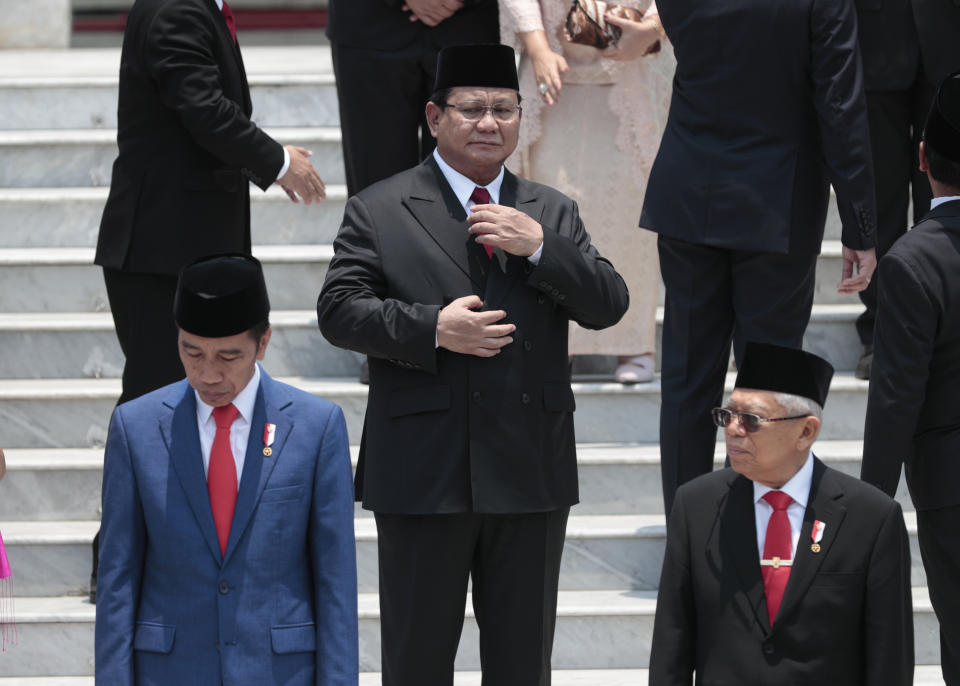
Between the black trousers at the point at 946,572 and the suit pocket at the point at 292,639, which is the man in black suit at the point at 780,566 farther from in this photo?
the suit pocket at the point at 292,639

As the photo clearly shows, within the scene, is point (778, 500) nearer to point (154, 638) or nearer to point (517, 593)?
point (517, 593)

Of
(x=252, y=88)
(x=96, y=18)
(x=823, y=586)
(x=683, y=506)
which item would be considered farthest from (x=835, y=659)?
(x=96, y=18)

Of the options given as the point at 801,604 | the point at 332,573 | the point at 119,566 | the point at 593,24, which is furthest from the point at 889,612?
the point at 593,24

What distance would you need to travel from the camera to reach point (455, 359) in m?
3.95

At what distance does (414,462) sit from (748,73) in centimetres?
157

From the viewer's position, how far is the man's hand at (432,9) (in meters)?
5.66

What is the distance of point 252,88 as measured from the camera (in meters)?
7.74

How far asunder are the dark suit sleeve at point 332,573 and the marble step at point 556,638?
180 centimetres

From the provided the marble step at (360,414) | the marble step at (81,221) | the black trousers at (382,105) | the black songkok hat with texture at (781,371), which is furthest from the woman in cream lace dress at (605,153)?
the black songkok hat with texture at (781,371)

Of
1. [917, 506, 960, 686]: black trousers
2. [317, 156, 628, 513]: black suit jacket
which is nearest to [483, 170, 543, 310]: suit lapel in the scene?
[317, 156, 628, 513]: black suit jacket

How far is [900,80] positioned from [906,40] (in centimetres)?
13

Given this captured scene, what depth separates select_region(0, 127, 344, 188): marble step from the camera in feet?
23.8

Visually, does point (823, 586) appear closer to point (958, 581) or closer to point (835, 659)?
point (835, 659)

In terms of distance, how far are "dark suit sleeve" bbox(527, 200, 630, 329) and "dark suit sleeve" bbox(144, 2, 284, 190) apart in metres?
1.28
